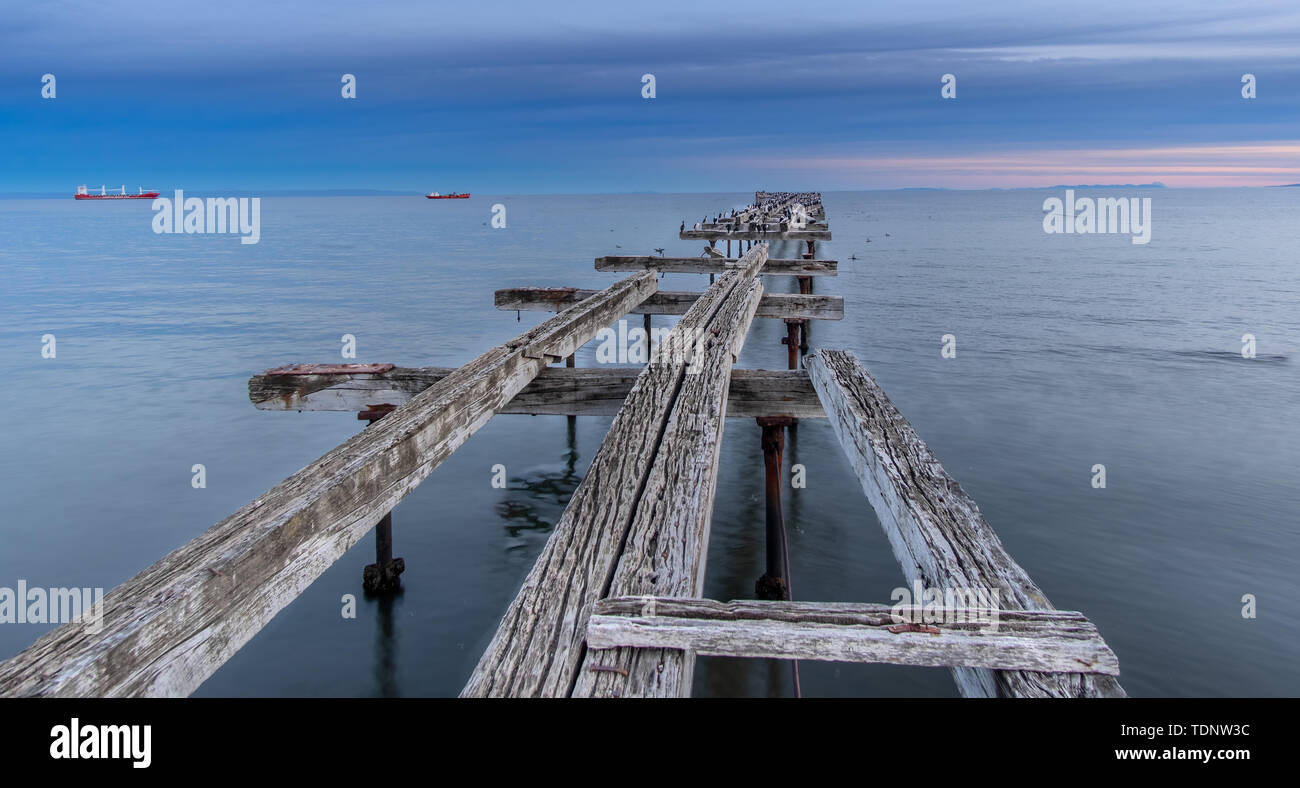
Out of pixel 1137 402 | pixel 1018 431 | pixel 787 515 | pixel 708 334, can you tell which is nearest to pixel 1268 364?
pixel 1137 402

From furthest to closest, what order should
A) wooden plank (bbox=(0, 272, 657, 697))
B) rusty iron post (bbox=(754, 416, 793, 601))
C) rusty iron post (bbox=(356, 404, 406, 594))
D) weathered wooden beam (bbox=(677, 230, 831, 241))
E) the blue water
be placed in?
weathered wooden beam (bbox=(677, 230, 831, 241)), rusty iron post (bbox=(356, 404, 406, 594)), rusty iron post (bbox=(754, 416, 793, 601)), the blue water, wooden plank (bbox=(0, 272, 657, 697))

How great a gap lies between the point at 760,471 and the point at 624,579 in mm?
8527

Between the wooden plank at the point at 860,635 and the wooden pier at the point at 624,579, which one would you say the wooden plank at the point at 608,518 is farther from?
the wooden plank at the point at 860,635

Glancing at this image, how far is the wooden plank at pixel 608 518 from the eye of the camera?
8.20 ft

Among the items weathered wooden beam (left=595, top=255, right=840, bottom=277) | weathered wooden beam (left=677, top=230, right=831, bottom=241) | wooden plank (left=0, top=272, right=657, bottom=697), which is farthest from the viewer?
weathered wooden beam (left=677, top=230, right=831, bottom=241)

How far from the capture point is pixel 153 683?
91.2 inches

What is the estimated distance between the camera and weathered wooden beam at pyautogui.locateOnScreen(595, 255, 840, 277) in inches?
554

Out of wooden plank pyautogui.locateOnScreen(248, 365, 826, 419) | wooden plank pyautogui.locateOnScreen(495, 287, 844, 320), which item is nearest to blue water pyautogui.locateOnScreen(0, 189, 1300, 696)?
wooden plank pyautogui.locateOnScreen(248, 365, 826, 419)

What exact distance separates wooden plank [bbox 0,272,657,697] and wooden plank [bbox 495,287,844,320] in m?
6.40

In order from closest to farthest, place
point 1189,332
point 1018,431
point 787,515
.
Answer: point 787,515 < point 1018,431 < point 1189,332

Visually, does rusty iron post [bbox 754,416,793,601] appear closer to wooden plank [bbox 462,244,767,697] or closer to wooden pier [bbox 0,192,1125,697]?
wooden plank [bbox 462,244,767,697]

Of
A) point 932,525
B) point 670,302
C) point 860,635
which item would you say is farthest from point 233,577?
point 670,302

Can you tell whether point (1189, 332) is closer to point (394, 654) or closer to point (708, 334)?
point (708, 334)
